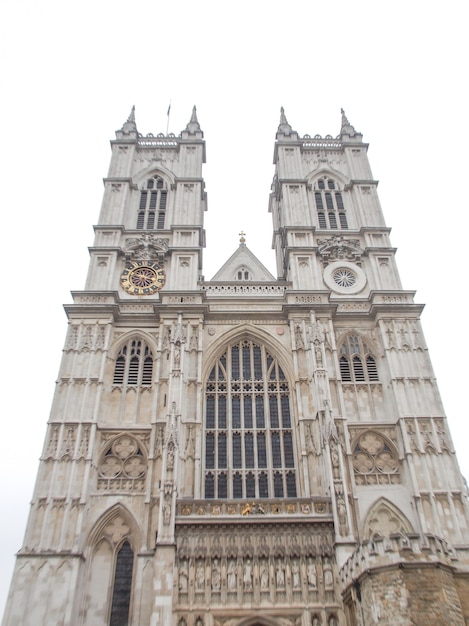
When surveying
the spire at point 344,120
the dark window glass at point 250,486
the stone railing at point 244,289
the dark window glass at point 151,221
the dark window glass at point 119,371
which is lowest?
the dark window glass at point 250,486

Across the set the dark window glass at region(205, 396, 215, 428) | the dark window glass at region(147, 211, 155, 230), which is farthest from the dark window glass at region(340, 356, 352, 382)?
the dark window glass at region(147, 211, 155, 230)

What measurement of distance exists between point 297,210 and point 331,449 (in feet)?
46.6

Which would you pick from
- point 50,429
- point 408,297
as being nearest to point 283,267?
point 408,297

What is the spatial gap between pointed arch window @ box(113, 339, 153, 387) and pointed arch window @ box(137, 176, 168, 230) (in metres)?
7.52

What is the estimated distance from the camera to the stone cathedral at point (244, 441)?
17000 mm

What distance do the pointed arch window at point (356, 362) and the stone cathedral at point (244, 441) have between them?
85 mm

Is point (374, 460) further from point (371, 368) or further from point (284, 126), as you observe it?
point (284, 126)

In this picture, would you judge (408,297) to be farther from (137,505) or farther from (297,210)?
(137,505)

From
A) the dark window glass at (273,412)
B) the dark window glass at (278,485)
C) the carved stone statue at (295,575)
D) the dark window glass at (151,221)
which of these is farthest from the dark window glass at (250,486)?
the dark window glass at (151,221)

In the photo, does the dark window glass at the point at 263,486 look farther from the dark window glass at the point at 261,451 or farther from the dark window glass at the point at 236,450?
the dark window glass at the point at 236,450

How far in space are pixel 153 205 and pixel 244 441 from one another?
14.7 meters

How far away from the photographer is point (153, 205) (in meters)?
30.4

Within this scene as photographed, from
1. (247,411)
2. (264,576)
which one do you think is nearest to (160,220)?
(247,411)

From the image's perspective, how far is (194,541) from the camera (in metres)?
18.1
